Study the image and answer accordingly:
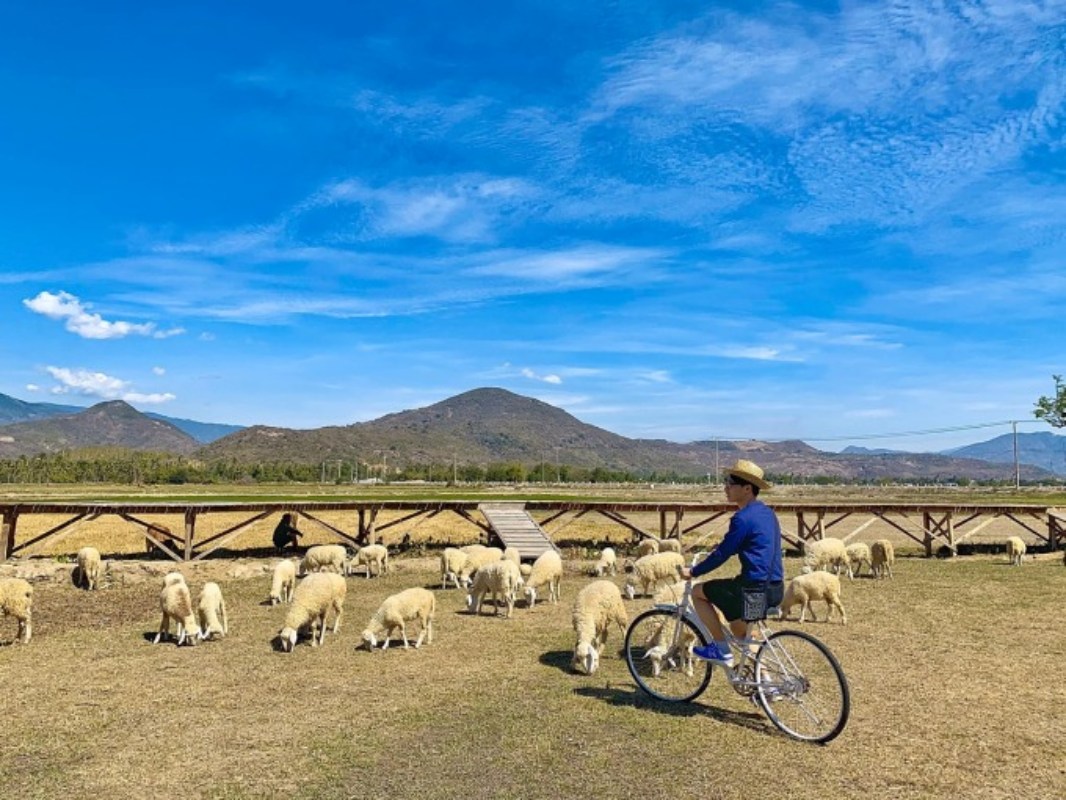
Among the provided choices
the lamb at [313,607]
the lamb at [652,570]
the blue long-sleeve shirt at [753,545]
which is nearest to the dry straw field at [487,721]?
the lamb at [313,607]

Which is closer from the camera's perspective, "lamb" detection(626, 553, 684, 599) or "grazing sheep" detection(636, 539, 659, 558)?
"lamb" detection(626, 553, 684, 599)

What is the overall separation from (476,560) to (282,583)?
18.4ft

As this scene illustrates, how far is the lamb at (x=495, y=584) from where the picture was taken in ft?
53.0

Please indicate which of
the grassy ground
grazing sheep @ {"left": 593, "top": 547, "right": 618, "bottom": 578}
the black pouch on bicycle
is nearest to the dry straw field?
the grassy ground

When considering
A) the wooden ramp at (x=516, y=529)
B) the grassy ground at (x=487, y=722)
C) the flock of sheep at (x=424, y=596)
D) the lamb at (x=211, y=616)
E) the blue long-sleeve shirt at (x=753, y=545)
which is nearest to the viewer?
the grassy ground at (x=487, y=722)

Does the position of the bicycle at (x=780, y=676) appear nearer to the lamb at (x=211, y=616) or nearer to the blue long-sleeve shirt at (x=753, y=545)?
the blue long-sleeve shirt at (x=753, y=545)

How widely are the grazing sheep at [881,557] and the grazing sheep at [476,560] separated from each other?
11487 mm

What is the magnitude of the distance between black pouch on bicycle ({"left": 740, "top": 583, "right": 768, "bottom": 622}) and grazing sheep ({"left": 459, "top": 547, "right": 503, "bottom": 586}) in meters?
13.2

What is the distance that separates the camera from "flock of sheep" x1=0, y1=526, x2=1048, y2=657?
39.9 ft

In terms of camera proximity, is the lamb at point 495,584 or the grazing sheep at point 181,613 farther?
the lamb at point 495,584

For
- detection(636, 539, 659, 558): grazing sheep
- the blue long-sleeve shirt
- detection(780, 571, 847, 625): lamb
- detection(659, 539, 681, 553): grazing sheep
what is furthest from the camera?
detection(659, 539, 681, 553): grazing sheep

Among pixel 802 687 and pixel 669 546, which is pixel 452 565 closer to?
pixel 669 546

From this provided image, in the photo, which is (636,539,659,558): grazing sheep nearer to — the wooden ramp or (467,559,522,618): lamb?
the wooden ramp

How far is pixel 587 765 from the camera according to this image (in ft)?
24.9
